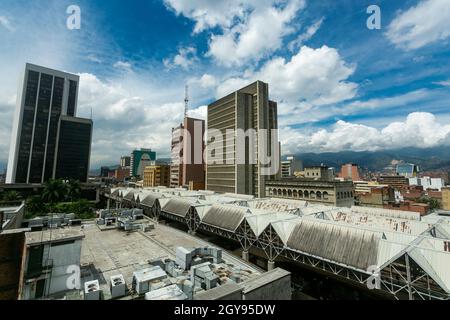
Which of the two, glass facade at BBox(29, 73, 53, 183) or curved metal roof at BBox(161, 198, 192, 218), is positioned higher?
glass facade at BBox(29, 73, 53, 183)

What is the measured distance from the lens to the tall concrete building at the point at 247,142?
250 feet

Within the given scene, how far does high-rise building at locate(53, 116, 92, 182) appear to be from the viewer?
101 m

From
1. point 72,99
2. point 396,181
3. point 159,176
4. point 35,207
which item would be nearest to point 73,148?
point 72,99

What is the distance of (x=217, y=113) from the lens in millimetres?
92000

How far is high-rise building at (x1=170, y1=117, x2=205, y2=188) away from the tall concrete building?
70.8ft

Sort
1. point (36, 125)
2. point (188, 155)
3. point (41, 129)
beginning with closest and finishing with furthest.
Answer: point (36, 125) < point (41, 129) < point (188, 155)

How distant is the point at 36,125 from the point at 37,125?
351 millimetres

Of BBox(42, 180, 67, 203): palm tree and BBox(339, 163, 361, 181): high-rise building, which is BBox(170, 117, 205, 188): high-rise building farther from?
BBox(339, 163, 361, 181): high-rise building

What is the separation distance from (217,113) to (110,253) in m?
73.5

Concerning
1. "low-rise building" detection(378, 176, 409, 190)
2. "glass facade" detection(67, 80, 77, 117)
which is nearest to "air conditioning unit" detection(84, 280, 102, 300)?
"glass facade" detection(67, 80, 77, 117)

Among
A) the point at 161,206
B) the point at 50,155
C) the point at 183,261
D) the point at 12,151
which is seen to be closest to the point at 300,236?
the point at 183,261

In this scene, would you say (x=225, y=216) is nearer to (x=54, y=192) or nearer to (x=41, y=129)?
(x=54, y=192)

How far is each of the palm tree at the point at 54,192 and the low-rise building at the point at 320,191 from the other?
209 feet

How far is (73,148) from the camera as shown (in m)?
104
